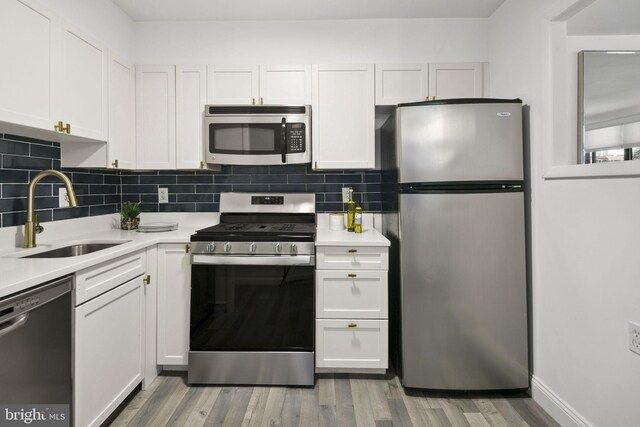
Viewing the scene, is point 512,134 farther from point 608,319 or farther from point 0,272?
point 0,272

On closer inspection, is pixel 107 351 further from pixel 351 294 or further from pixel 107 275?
pixel 351 294

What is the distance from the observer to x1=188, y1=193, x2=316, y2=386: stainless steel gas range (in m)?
2.25

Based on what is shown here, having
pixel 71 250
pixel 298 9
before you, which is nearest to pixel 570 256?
pixel 298 9

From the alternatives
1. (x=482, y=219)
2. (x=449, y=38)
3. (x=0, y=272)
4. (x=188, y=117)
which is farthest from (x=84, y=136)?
(x=449, y=38)

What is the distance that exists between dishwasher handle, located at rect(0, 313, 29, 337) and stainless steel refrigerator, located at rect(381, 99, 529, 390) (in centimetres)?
183

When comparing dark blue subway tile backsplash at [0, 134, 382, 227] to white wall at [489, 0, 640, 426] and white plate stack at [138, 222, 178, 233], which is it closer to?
Result: white plate stack at [138, 222, 178, 233]

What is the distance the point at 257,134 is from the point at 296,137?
286 mm

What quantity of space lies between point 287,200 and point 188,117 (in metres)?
0.96

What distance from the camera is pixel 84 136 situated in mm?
2105

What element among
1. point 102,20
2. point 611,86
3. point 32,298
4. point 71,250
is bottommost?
point 32,298

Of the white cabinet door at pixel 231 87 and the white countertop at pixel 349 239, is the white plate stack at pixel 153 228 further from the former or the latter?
the white countertop at pixel 349 239

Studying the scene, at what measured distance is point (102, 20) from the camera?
7.93ft

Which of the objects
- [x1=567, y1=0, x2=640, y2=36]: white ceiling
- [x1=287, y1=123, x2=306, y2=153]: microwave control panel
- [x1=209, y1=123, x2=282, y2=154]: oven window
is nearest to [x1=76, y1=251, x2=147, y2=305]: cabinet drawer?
[x1=209, y1=123, x2=282, y2=154]: oven window

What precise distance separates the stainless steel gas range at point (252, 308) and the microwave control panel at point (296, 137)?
26.6 inches
